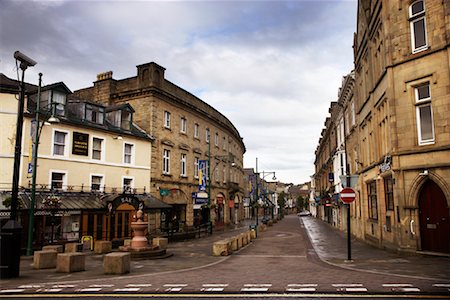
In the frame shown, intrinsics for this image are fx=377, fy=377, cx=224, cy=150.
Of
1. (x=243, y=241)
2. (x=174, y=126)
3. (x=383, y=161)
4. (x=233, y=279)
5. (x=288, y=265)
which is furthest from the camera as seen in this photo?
(x=174, y=126)

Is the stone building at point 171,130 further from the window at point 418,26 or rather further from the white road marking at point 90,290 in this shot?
the white road marking at point 90,290

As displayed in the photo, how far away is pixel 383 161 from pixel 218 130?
27.3m

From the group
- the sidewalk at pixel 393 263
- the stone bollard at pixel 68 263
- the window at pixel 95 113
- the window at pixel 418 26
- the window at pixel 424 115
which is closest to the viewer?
the sidewalk at pixel 393 263

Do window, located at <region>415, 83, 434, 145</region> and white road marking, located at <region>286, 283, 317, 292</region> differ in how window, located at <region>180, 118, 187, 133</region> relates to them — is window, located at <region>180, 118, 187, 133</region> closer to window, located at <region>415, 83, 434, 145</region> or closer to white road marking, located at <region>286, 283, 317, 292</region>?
window, located at <region>415, 83, 434, 145</region>

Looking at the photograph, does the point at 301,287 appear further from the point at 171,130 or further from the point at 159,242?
the point at 171,130

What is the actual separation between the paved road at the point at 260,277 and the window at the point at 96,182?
364 inches

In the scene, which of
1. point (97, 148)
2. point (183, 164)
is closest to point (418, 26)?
point (97, 148)

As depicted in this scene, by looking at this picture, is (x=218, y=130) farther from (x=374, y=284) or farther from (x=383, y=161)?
(x=374, y=284)

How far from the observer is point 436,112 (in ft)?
49.3

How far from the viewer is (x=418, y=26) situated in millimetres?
16266

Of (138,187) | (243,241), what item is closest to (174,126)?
(138,187)

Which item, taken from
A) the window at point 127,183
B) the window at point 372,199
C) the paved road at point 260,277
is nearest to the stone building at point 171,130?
the window at point 127,183

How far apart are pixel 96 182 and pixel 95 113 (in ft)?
16.6

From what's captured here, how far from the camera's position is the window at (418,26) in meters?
16.0
